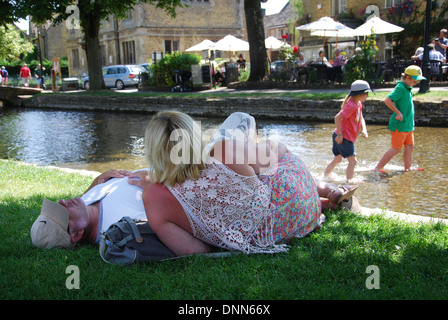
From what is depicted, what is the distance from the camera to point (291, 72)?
19734mm

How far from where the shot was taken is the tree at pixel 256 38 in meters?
19.6

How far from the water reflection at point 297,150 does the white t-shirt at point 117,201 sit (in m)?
3.19

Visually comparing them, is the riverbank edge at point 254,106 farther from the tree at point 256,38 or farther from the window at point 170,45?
the window at point 170,45

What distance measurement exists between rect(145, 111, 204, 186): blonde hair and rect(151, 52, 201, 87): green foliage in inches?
797

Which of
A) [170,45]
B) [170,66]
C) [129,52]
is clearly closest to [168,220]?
[170,66]

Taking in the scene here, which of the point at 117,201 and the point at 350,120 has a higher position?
the point at 350,120

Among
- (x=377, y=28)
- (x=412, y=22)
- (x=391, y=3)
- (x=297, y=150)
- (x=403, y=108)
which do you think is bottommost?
(x=297, y=150)

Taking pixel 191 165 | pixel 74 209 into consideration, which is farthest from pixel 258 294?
pixel 74 209

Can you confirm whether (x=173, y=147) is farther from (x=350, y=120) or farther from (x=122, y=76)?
(x=122, y=76)

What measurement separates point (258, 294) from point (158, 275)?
661 millimetres

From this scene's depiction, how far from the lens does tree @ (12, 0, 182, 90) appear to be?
2197 centimetres

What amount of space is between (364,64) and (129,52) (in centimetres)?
2846

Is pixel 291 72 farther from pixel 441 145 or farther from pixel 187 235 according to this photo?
pixel 187 235

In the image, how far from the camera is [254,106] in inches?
602
